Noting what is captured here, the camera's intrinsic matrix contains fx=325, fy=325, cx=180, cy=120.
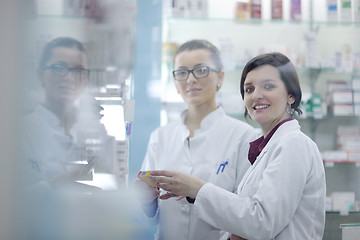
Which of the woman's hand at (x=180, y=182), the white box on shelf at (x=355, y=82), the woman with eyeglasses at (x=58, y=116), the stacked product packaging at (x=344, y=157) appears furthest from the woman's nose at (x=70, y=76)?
the white box on shelf at (x=355, y=82)

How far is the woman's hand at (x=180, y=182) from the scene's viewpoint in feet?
3.62

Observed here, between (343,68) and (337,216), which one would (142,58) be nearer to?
(337,216)

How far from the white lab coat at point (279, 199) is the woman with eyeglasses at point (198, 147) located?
0.28 metres

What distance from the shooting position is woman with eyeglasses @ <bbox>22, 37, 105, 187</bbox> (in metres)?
0.81

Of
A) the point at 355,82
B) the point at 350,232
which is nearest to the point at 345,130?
the point at 355,82

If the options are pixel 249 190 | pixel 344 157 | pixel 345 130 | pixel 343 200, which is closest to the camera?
pixel 249 190

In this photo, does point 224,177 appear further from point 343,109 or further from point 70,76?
point 343,109

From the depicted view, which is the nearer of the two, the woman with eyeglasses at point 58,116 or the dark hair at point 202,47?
the woman with eyeglasses at point 58,116

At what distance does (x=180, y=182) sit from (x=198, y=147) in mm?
354

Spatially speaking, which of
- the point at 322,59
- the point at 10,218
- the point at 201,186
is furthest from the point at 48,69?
the point at 322,59

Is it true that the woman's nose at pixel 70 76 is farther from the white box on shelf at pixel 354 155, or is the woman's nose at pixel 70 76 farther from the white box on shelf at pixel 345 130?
the white box on shelf at pixel 354 155

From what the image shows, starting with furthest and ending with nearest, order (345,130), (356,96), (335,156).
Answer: (356,96) → (345,130) → (335,156)

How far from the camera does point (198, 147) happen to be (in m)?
1.45

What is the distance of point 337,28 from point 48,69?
2306mm
